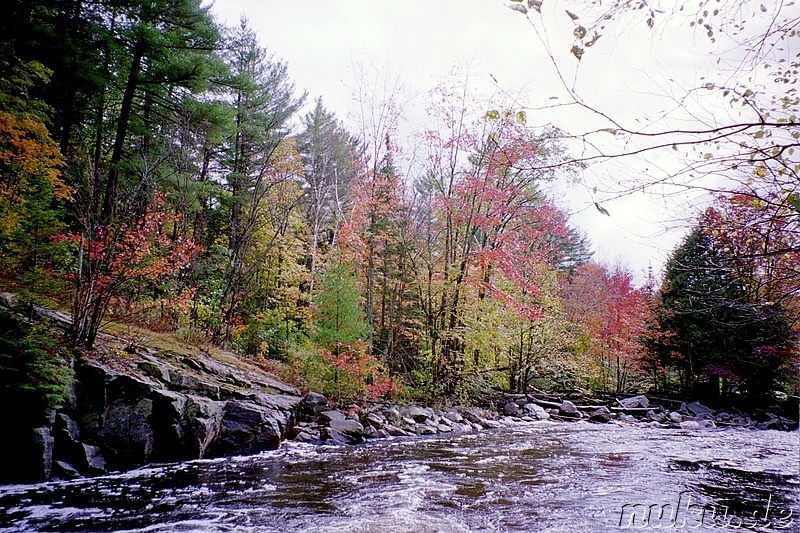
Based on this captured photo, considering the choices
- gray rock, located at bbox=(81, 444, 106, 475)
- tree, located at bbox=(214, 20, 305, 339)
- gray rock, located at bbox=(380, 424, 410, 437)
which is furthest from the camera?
tree, located at bbox=(214, 20, 305, 339)

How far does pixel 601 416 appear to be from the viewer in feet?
45.9

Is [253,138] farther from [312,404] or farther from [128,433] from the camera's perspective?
[128,433]

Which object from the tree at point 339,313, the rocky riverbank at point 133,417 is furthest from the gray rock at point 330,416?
the tree at point 339,313

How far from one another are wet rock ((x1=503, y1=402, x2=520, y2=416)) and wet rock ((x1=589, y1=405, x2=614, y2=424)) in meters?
2.40

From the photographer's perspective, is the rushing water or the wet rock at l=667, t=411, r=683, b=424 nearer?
the rushing water

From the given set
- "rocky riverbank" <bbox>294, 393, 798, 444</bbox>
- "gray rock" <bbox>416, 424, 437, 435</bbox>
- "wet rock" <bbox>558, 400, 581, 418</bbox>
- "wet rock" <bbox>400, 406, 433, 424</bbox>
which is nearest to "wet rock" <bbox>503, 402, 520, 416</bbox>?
"rocky riverbank" <bbox>294, 393, 798, 444</bbox>

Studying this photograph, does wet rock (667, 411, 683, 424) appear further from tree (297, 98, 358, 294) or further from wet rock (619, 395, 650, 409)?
tree (297, 98, 358, 294)

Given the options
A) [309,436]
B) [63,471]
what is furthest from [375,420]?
[63,471]

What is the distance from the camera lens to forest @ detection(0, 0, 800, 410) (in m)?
9.29

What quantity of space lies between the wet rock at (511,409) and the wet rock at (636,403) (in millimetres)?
5023

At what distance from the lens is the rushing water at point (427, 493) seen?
4.45 meters

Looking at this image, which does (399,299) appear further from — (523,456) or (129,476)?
(129,476)

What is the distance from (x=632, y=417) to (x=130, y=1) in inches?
780

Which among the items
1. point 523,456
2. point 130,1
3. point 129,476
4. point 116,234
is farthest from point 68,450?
point 130,1
